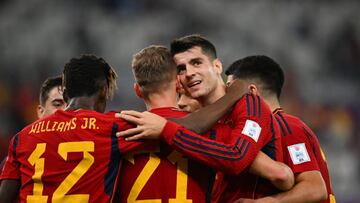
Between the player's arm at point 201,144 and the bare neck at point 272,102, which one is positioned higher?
the bare neck at point 272,102

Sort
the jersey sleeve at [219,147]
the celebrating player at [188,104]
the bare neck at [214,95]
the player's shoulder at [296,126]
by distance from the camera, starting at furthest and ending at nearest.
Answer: the celebrating player at [188,104] → the bare neck at [214,95] → the player's shoulder at [296,126] → the jersey sleeve at [219,147]

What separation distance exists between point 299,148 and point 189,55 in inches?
39.7

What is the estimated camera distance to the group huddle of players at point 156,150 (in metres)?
4.18

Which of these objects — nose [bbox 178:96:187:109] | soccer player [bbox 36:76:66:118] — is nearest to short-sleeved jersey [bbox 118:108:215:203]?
nose [bbox 178:96:187:109]

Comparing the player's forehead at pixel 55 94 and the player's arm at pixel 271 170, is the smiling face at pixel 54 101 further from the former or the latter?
the player's arm at pixel 271 170

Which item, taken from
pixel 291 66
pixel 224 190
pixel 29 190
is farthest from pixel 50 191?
pixel 291 66

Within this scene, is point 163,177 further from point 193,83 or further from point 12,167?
point 12,167

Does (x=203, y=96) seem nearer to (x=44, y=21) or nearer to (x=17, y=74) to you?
(x=17, y=74)

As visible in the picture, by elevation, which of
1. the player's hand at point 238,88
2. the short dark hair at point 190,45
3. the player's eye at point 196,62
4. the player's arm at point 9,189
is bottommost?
the player's arm at point 9,189

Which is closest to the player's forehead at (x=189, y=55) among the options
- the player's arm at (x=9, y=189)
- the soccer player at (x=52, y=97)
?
the player's arm at (x=9, y=189)

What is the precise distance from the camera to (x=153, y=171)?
4297 millimetres

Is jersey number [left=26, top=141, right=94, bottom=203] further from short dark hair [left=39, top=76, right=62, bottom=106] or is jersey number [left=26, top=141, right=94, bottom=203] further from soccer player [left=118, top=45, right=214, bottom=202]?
short dark hair [left=39, top=76, right=62, bottom=106]

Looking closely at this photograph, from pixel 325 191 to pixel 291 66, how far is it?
38.4ft

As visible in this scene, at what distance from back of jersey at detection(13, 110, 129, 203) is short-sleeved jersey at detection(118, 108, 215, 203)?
0.44 feet
